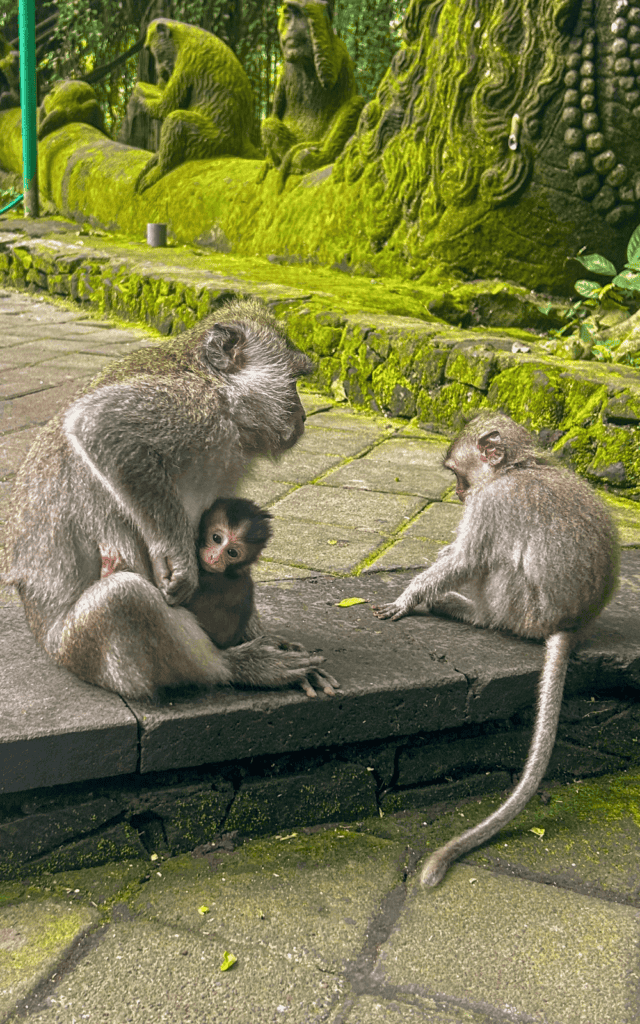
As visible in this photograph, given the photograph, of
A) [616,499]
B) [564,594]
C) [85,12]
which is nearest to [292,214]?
[616,499]

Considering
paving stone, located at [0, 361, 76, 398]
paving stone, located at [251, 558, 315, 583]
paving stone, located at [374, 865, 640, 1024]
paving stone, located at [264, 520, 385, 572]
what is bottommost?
paving stone, located at [0, 361, 76, 398]

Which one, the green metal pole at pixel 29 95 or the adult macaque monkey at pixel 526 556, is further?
the green metal pole at pixel 29 95

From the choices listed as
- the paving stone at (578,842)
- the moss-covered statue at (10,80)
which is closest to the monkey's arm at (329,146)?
the paving stone at (578,842)

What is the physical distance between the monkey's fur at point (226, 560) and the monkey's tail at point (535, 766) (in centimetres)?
83

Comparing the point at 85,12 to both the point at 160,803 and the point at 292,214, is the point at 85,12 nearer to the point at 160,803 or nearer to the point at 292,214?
the point at 292,214

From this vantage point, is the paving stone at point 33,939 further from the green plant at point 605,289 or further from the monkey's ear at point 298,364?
the green plant at point 605,289

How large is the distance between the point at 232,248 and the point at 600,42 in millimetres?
4714

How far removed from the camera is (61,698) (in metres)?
2.39

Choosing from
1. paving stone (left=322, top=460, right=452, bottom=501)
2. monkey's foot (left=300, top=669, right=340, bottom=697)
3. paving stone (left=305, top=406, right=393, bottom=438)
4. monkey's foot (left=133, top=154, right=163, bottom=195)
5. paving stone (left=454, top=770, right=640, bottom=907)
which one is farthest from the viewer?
monkey's foot (left=133, top=154, right=163, bottom=195)

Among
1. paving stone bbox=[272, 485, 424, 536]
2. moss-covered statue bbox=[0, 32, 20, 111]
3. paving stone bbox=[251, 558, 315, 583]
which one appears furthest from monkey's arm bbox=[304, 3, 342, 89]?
moss-covered statue bbox=[0, 32, 20, 111]

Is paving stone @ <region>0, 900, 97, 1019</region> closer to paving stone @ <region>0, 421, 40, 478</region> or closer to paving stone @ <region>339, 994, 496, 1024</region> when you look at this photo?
paving stone @ <region>339, 994, 496, 1024</region>

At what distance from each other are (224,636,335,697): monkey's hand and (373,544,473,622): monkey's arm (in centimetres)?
57

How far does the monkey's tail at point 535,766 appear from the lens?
7.71 ft

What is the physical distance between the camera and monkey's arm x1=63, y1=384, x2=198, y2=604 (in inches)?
86.7
